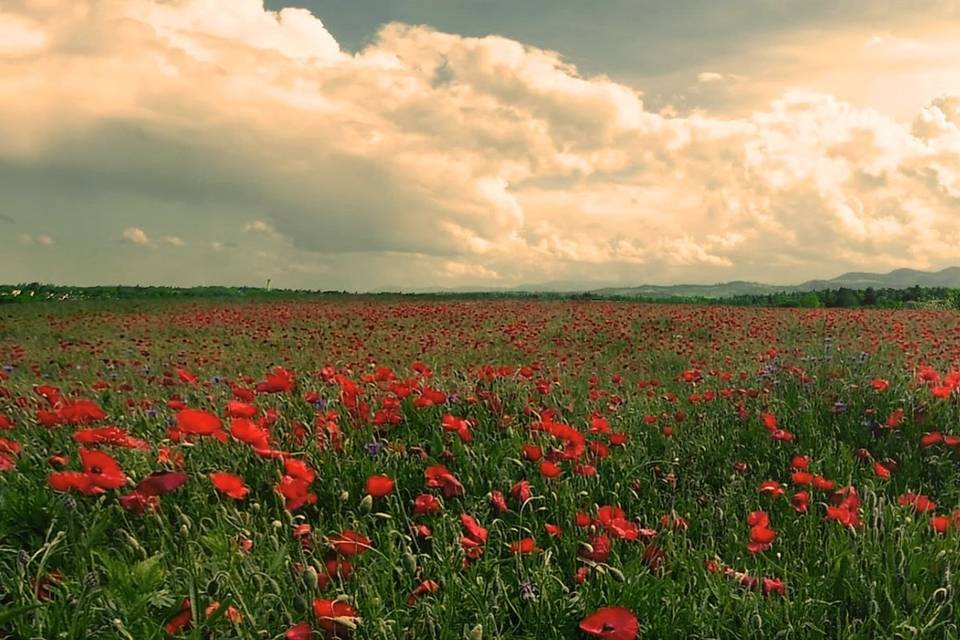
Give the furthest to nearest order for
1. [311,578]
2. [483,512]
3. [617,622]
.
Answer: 1. [483,512]
2. [311,578]
3. [617,622]

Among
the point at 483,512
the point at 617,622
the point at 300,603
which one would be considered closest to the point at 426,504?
the point at 483,512

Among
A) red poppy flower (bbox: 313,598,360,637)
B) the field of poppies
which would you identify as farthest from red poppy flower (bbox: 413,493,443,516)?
red poppy flower (bbox: 313,598,360,637)

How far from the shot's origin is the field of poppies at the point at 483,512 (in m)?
2.21

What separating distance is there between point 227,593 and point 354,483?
130 cm

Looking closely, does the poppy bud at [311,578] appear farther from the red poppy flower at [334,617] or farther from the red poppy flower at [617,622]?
the red poppy flower at [617,622]

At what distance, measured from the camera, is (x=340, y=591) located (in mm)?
2230

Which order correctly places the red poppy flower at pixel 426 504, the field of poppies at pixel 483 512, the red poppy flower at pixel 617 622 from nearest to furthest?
the red poppy flower at pixel 617 622 → the field of poppies at pixel 483 512 → the red poppy flower at pixel 426 504

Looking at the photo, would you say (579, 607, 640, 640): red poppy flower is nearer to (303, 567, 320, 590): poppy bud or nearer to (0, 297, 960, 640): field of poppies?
(0, 297, 960, 640): field of poppies

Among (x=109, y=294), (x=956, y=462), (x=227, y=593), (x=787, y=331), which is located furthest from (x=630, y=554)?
(x=109, y=294)

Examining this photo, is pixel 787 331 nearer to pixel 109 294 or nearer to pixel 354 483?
pixel 354 483

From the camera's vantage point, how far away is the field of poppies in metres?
2.21

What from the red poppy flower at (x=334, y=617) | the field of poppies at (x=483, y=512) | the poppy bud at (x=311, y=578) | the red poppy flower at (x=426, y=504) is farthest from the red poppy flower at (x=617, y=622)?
the red poppy flower at (x=426, y=504)

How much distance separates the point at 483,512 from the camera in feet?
10.5

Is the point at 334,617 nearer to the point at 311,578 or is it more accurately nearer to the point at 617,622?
the point at 311,578
